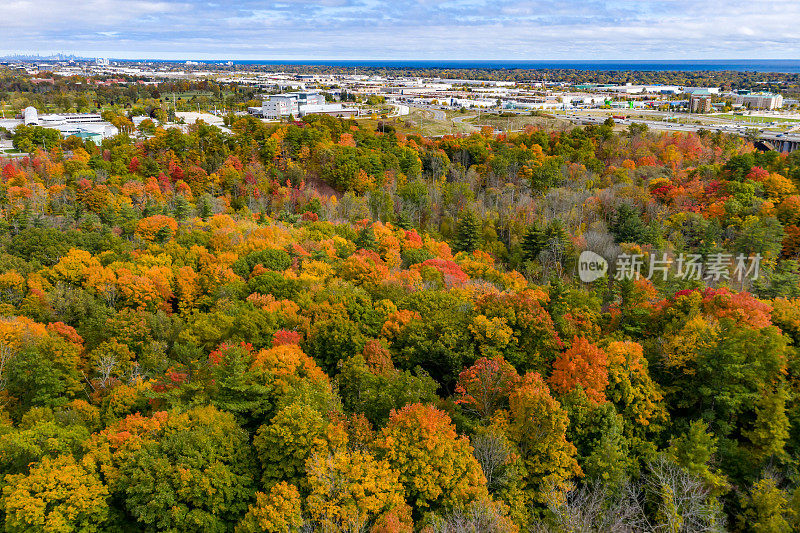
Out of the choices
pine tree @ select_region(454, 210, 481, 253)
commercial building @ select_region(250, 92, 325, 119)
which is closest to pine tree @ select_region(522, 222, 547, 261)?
pine tree @ select_region(454, 210, 481, 253)

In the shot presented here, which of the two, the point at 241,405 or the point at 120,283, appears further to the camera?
the point at 120,283

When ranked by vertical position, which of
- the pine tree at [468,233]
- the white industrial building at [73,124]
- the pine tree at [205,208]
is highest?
the white industrial building at [73,124]

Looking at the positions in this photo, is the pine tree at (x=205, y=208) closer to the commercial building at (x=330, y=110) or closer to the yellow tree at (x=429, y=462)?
the yellow tree at (x=429, y=462)

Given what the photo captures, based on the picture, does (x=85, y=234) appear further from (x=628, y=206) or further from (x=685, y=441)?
(x=628, y=206)

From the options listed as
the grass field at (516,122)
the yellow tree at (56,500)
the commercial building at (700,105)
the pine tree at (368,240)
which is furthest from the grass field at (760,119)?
the yellow tree at (56,500)

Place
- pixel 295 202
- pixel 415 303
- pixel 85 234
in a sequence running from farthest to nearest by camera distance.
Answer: pixel 295 202, pixel 85 234, pixel 415 303

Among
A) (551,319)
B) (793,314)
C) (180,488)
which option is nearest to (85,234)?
(180,488)
